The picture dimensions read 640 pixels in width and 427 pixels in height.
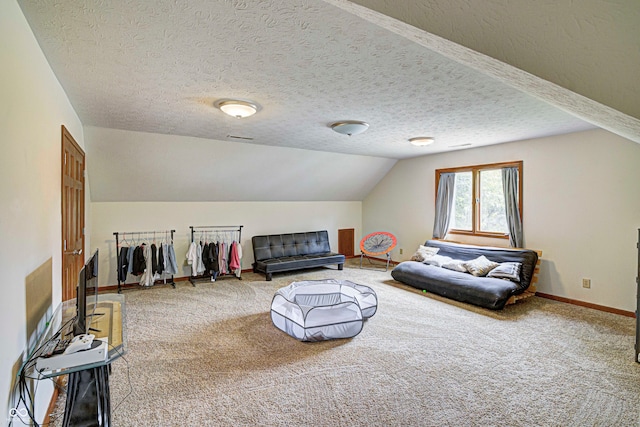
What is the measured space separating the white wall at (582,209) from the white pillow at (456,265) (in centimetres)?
82

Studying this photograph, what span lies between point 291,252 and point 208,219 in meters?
1.74

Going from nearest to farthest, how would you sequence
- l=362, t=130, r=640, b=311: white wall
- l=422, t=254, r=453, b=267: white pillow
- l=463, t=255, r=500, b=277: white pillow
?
l=362, t=130, r=640, b=311: white wall → l=463, t=255, r=500, b=277: white pillow → l=422, t=254, r=453, b=267: white pillow

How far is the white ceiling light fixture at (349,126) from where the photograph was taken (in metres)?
3.79

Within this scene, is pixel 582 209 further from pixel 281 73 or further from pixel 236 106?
pixel 236 106

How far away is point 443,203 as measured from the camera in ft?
19.7

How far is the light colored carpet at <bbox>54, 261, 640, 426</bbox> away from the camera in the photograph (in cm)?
218

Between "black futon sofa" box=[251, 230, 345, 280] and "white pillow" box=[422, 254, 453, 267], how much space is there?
178cm

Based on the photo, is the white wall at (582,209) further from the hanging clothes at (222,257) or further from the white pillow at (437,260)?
the hanging clothes at (222,257)

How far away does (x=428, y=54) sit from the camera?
2092 mm

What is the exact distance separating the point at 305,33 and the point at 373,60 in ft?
1.90

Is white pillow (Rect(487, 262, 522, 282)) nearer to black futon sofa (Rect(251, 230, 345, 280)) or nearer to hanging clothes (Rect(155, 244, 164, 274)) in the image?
black futon sofa (Rect(251, 230, 345, 280))

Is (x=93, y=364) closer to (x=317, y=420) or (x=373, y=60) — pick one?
(x=317, y=420)

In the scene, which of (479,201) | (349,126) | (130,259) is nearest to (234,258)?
(130,259)

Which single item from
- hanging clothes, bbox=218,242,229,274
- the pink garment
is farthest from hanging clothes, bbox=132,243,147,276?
the pink garment
